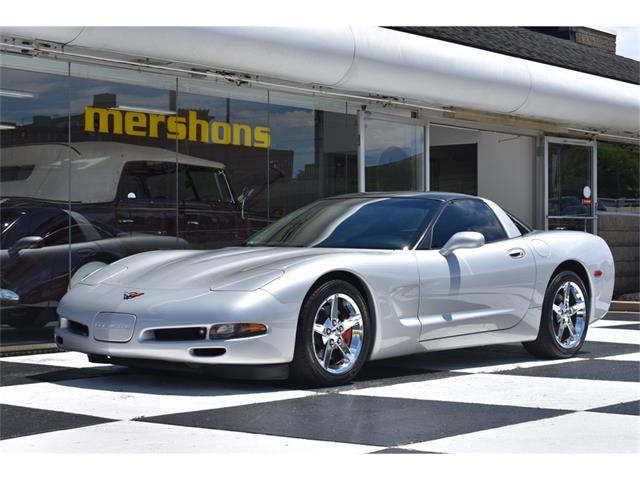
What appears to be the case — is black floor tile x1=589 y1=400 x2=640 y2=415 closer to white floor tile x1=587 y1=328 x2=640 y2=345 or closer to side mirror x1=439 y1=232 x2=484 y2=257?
side mirror x1=439 y1=232 x2=484 y2=257

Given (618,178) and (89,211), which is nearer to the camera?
(89,211)

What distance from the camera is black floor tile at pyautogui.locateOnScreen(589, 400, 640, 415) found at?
5363 mm

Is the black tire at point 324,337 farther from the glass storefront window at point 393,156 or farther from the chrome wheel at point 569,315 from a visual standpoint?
the glass storefront window at point 393,156

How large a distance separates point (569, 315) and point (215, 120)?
4.14 metres

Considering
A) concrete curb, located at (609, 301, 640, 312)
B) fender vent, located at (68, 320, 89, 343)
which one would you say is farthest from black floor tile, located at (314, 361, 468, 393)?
concrete curb, located at (609, 301, 640, 312)

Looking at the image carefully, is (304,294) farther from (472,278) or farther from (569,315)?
(569,315)

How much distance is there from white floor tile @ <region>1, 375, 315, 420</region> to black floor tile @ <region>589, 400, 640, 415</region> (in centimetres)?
162

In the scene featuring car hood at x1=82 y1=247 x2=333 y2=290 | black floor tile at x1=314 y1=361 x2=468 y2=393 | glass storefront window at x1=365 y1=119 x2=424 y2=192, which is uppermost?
glass storefront window at x1=365 y1=119 x2=424 y2=192

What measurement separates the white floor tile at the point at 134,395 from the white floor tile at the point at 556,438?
1.40 meters

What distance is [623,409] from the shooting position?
5.46m

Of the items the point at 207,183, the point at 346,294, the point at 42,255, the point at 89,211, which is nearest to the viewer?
the point at 346,294

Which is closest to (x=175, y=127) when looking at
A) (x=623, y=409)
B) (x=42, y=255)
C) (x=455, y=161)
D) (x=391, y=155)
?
(x=42, y=255)

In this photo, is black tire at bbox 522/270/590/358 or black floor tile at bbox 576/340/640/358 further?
black floor tile at bbox 576/340/640/358

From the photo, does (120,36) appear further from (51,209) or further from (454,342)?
(454,342)
